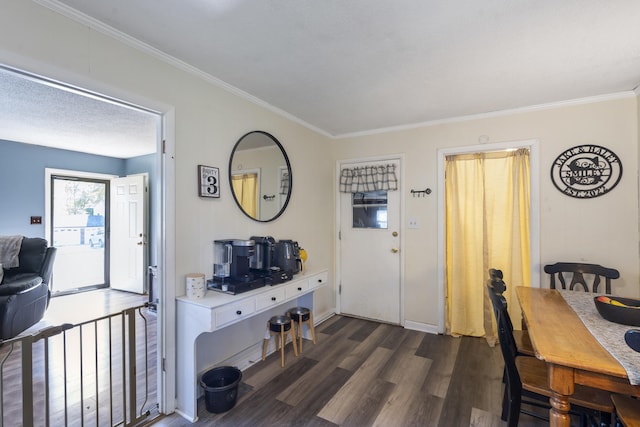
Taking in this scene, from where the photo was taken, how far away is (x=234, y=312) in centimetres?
204

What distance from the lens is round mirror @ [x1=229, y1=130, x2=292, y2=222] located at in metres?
2.54

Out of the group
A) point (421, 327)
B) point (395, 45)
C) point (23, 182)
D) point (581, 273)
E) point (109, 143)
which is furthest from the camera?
point (109, 143)

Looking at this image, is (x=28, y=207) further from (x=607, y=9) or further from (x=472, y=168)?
(x=607, y=9)

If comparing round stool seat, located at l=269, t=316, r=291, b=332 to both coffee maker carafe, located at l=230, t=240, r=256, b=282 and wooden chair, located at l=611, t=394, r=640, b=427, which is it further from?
wooden chair, located at l=611, t=394, r=640, b=427

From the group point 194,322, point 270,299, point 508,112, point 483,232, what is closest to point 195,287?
point 194,322

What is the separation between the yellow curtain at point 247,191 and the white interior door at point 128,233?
126 inches

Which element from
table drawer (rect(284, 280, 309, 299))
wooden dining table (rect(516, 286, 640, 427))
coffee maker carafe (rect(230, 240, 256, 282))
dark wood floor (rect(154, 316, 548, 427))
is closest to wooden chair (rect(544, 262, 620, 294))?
dark wood floor (rect(154, 316, 548, 427))

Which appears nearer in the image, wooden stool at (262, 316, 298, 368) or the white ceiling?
the white ceiling

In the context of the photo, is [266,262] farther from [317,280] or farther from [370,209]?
[370,209]

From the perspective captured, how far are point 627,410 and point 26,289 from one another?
4.74 metres

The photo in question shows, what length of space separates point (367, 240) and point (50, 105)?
12.1 ft

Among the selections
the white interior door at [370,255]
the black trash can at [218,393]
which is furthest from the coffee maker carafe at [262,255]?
the white interior door at [370,255]

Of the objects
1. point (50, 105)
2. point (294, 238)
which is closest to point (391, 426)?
point (294, 238)

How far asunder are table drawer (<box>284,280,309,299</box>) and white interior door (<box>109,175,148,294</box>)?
347 centimetres
